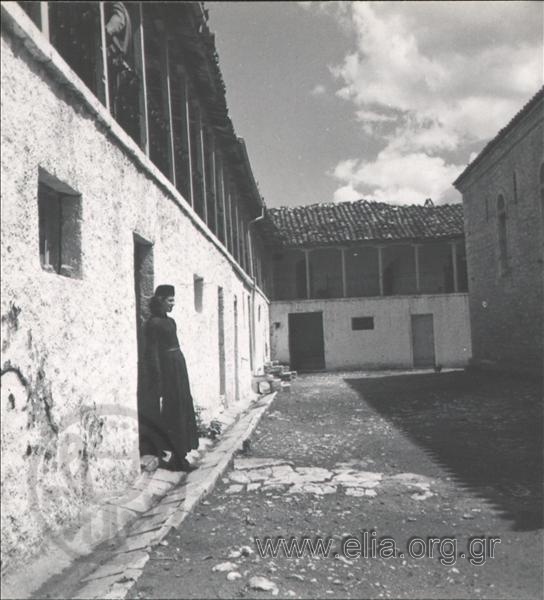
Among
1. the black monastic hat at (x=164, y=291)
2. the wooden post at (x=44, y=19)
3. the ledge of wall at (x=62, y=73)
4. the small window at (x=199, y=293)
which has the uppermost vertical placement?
the wooden post at (x=44, y=19)

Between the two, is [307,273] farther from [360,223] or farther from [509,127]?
[509,127]

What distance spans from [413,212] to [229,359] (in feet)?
57.5

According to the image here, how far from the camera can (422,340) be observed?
24.0 m

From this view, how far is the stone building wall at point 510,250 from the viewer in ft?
45.0

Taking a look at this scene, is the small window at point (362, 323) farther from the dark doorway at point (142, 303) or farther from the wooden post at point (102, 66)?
the wooden post at point (102, 66)

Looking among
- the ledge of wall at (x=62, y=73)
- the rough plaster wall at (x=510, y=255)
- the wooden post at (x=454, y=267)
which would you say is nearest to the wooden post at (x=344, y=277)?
the wooden post at (x=454, y=267)

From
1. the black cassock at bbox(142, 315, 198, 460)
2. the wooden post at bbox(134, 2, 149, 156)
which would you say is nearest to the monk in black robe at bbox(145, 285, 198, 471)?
the black cassock at bbox(142, 315, 198, 460)

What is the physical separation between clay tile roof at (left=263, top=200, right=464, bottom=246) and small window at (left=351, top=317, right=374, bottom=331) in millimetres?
3277

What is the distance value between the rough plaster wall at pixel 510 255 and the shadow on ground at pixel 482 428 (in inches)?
46.1

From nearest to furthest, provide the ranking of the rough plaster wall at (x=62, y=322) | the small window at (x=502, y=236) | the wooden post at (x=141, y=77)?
the rough plaster wall at (x=62, y=322) → the wooden post at (x=141, y=77) → the small window at (x=502, y=236)

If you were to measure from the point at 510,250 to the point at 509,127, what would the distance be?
123 inches

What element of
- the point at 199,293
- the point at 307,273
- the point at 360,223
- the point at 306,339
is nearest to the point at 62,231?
the point at 199,293

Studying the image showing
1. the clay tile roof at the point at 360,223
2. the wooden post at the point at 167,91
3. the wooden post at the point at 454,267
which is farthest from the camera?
the clay tile roof at the point at 360,223

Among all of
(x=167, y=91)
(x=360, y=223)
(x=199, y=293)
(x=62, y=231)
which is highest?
(x=360, y=223)
